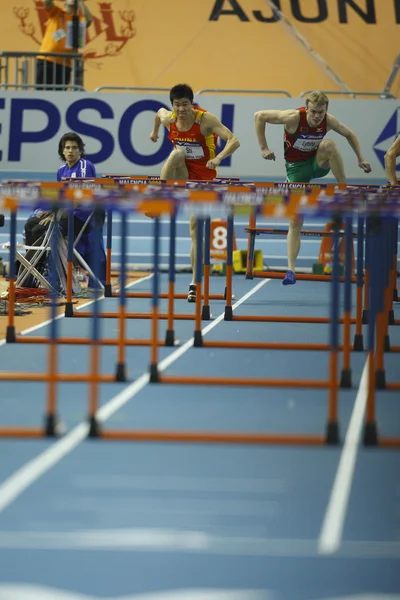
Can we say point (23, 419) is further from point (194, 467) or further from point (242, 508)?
point (242, 508)

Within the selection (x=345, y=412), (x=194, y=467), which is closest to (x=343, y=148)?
(x=345, y=412)

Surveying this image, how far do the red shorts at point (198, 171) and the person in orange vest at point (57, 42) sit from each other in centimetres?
494

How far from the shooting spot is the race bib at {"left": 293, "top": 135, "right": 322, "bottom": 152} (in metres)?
11.1

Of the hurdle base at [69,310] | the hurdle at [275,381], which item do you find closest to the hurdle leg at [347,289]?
the hurdle at [275,381]

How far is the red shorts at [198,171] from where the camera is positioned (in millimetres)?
11031

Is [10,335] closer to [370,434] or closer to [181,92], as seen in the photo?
[181,92]

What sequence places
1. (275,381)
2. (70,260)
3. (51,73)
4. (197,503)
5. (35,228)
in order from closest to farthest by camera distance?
(197,503) < (275,381) < (70,260) < (35,228) < (51,73)

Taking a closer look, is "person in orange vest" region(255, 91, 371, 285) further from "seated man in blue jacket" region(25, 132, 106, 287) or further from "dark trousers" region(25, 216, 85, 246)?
"dark trousers" region(25, 216, 85, 246)

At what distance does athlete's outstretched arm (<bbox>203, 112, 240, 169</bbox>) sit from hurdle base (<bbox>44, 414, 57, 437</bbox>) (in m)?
5.06

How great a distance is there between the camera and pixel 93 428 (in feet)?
17.7

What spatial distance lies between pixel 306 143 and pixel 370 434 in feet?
20.3

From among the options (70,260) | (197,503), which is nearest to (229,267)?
(70,260)

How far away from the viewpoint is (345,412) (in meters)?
6.09

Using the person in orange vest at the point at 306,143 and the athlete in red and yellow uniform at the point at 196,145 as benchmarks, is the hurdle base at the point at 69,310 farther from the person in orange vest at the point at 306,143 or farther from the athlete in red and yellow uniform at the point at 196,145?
the person in orange vest at the point at 306,143
